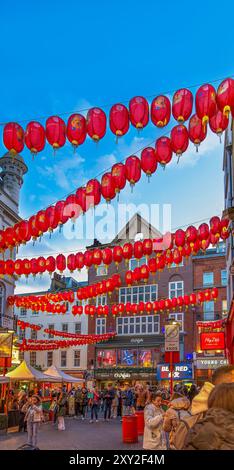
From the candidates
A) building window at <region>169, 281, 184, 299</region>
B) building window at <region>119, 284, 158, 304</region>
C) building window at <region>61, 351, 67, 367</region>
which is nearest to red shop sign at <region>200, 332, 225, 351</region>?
building window at <region>169, 281, 184, 299</region>

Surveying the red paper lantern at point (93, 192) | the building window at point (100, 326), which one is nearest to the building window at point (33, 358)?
the building window at point (100, 326)

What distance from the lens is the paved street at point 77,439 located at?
1532cm

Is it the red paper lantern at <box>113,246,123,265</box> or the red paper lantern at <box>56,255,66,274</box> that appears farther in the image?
the red paper lantern at <box>56,255,66,274</box>

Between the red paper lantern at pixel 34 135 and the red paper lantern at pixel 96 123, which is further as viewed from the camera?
the red paper lantern at pixel 34 135

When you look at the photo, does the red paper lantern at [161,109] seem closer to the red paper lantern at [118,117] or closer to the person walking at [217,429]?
the red paper lantern at [118,117]

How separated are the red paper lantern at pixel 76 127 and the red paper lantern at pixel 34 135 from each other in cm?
62

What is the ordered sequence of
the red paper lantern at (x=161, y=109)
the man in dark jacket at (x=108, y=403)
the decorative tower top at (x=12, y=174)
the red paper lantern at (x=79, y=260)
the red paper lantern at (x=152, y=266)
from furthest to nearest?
1. the decorative tower top at (x=12, y=174)
2. the man in dark jacket at (x=108, y=403)
3. the red paper lantern at (x=152, y=266)
4. the red paper lantern at (x=79, y=260)
5. the red paper lantern at (x=161, y=109)

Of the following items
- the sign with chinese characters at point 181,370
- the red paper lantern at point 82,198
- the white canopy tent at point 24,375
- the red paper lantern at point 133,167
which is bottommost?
the sign with chinese characters at point 181,370

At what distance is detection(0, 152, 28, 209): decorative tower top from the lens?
37156 millimetres

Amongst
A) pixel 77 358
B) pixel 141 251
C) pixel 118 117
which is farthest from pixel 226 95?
pixel 77 358

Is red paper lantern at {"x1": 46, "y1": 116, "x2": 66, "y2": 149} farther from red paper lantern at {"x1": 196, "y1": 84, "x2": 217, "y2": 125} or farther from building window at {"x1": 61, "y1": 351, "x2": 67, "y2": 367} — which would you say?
building window at {"x1": 61, "y1": 351, "x2": 67, "y2": 367}

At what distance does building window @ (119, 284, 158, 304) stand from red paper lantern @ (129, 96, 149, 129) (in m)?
38.5

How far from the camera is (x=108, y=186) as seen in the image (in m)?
13.5

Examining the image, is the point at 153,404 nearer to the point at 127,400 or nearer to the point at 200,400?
the point at 200,400
